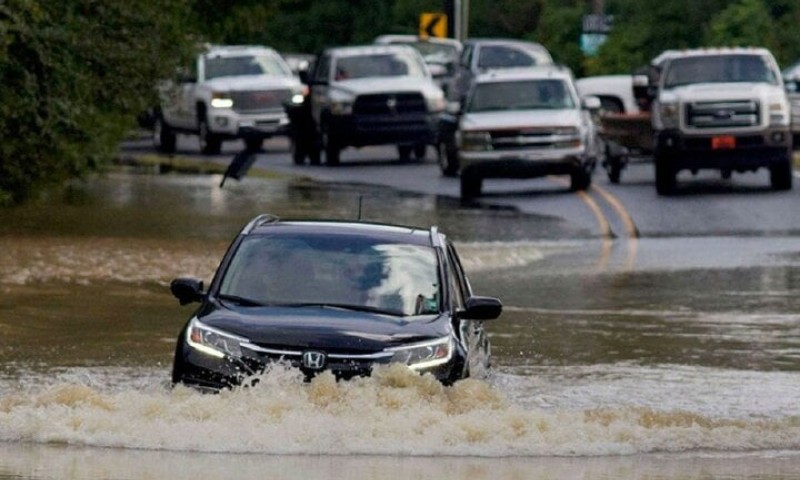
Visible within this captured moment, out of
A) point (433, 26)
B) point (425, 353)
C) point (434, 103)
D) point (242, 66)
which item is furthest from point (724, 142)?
point (433, 26)

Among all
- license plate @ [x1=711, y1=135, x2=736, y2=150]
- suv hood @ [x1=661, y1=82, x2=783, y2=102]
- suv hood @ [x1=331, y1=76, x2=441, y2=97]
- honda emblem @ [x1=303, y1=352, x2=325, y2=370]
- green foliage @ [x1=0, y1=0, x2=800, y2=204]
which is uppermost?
honda emblem @ [x1=303, y1=352, x2=325, y2=370]

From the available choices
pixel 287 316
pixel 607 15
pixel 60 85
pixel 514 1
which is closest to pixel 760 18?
pixel 607 15

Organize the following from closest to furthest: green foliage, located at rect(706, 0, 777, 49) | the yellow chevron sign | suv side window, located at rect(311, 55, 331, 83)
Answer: suv side window, located at rect(311, 55, 331, 83)
green foliage, located at rect(706, 0, 777, 49)
the yellow chevron sign

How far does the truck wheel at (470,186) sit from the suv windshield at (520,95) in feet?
4.98

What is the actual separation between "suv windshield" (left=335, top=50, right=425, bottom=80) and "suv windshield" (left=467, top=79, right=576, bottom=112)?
22.4ft

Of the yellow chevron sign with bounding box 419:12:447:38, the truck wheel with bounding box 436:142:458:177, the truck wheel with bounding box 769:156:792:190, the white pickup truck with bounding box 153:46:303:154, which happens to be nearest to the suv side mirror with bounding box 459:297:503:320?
the truck wheel with bounding box 769:156:792:190

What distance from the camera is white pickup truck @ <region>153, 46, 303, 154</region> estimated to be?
4969 centimetres

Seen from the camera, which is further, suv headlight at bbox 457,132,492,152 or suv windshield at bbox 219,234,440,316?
suv headlight at bbox 457,132,492,152

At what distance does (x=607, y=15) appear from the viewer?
218 feet

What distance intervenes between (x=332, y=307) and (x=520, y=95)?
82.3ft

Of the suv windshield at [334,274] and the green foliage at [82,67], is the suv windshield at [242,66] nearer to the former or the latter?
the green foliage at [82,67]

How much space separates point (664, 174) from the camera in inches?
1442

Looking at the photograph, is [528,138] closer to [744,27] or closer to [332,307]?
[744,27]

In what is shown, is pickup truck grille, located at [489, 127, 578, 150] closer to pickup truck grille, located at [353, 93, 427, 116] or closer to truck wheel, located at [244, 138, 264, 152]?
pickup truck grille, located at [353, 93, 427, 116]
